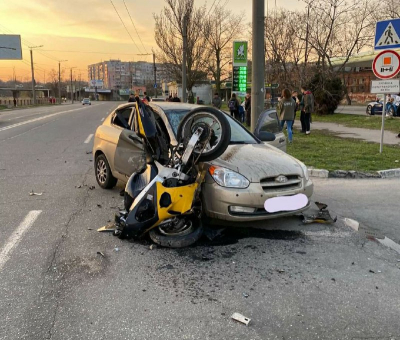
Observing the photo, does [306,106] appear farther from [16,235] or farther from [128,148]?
[16,235]

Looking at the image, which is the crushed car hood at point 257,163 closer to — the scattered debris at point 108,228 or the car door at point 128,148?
the car door at point 128,148

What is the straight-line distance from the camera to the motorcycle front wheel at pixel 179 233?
4125mm

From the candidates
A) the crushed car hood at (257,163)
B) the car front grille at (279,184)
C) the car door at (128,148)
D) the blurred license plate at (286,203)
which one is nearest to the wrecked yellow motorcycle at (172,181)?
the crushed car hood at (257,163)

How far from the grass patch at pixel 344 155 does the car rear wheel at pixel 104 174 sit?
174 inches

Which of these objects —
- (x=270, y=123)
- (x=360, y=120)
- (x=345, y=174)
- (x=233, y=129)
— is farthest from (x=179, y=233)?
(x=360, y=120)

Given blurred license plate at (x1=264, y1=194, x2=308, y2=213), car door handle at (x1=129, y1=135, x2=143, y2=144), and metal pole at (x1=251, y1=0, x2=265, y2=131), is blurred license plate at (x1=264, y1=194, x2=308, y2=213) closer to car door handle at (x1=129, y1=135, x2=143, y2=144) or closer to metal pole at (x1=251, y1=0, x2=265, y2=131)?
car door handle at (x1=129, y1=135, x2=143, y2=144)

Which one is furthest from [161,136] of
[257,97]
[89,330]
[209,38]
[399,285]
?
[209,38]

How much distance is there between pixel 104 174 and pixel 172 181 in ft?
9.25

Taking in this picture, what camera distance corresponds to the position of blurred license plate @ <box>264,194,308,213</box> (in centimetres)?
425

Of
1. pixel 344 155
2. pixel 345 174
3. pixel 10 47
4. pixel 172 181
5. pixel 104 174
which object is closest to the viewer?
pixel 172 181

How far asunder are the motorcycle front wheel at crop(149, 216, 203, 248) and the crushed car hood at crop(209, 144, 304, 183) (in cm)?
76

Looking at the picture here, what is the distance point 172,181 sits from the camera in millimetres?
4109

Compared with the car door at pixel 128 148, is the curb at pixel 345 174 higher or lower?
lower

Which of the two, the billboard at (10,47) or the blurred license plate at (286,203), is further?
the billboard at (10,47)
